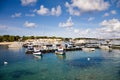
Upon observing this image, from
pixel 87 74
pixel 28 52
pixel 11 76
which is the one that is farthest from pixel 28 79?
pixel 28 52

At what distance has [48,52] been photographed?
4082 inches

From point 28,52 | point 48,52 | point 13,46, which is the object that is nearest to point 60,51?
point 48,52

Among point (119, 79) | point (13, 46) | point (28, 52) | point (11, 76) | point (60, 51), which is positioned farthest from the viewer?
point (13, 46)

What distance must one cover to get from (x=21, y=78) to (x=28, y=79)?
6.13 feet

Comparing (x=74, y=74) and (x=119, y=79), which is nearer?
(x=119, y=79)

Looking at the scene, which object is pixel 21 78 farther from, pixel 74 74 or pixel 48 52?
pixel 48 52

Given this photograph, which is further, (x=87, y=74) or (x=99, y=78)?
(x=87, y=74)

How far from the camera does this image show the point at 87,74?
47281 millimetres

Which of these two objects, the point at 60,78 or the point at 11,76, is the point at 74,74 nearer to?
the point at 60,78

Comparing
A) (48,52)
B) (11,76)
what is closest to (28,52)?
(48,52)

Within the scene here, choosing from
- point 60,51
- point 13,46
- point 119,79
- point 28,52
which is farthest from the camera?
point 13,46

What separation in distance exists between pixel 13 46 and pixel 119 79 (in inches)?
4815

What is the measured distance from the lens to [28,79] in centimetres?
4266

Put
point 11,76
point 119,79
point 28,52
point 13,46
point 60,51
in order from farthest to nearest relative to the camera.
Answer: point 13,46
point 28,52
point 60,51
point 11,76
point 119,79
